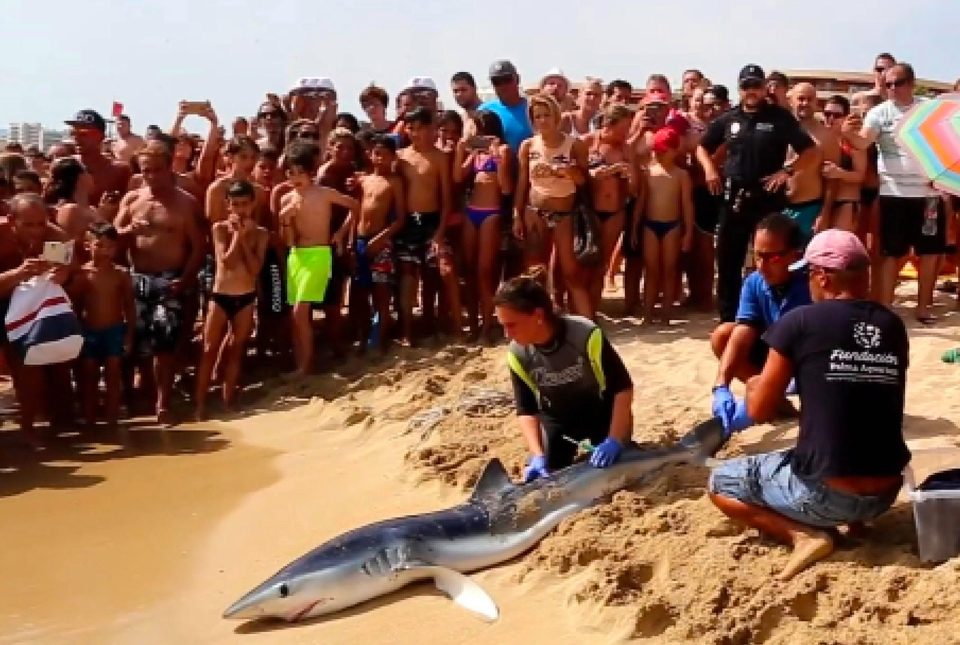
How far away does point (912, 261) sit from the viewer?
9906 mm

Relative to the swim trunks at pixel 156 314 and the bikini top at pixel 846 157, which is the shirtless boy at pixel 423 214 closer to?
the swim trunks at pixel 156 314

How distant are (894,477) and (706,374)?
2.83 meters

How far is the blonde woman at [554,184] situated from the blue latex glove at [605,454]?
10.2 feet

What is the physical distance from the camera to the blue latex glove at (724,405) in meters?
4.76

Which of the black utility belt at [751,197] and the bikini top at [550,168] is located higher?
the bikini top at [550,168]

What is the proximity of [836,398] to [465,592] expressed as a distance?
160cm

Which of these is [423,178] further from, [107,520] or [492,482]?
[492,482]

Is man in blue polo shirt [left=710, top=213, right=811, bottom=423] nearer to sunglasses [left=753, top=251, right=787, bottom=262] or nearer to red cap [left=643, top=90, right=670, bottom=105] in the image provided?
sunglasses [left=753, top=251, right=787, bottom=262]

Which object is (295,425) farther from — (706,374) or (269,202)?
(706,374)

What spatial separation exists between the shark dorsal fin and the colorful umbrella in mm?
2533

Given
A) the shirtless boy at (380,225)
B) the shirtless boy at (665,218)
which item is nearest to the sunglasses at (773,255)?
the shirtless boy at (665,218)

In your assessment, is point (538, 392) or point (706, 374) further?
point (706, 374)

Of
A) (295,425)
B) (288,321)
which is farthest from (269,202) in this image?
(295,425)

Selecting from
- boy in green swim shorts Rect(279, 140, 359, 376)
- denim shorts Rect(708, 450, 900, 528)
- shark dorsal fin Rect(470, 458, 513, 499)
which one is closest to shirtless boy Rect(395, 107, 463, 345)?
boy in green swim shorts Rect(279, 140, 359, 376)
